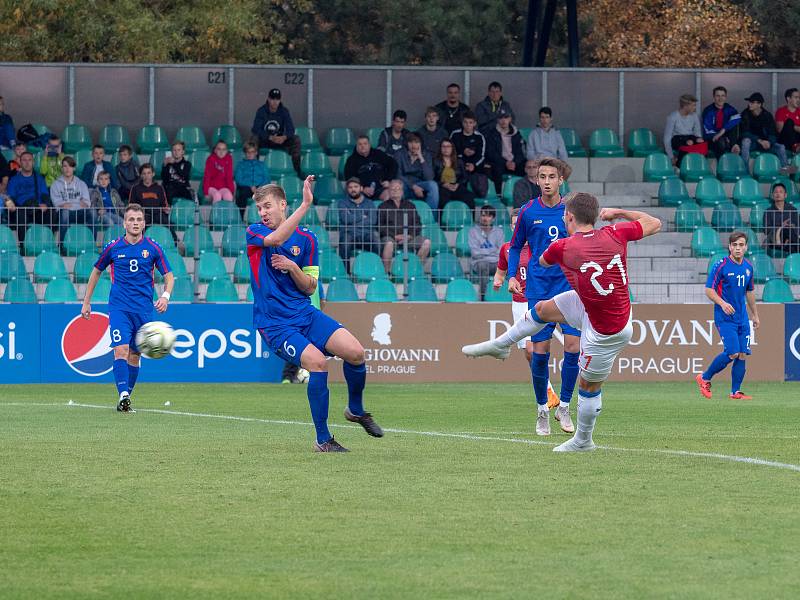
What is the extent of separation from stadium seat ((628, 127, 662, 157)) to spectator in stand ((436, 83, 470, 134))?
4325 mm

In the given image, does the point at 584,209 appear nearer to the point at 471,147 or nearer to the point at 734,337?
the point at 734,337

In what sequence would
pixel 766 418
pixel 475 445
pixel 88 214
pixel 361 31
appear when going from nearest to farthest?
1. pixel 475 445
2. pixel 766 418
3. pixel 88 214
4. pixel 361 31

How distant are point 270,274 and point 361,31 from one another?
3667 cm

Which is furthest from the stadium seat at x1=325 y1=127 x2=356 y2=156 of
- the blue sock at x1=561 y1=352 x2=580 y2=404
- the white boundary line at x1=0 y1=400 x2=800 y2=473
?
the blue sock at x1=561 y1=352 x2=580 y2=404

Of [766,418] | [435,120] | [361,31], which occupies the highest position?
[361,31]

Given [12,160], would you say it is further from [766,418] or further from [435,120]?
[766,418]

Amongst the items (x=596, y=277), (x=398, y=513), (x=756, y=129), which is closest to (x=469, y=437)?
(x=596, y=277)

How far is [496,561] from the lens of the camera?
579 centimetres

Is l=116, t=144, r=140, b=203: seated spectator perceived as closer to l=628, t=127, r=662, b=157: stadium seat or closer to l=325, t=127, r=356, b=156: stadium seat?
l=325, t=127, r=356, b=156: stadium seat

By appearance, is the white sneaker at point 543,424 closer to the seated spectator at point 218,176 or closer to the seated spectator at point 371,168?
the seated spectator at point 371,168

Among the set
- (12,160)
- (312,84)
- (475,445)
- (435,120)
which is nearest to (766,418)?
(475,445)

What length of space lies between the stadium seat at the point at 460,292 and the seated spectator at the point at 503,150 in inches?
155

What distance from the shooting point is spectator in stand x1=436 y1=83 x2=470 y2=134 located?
24703 mm

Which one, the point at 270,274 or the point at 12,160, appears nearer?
the point at 270,274
